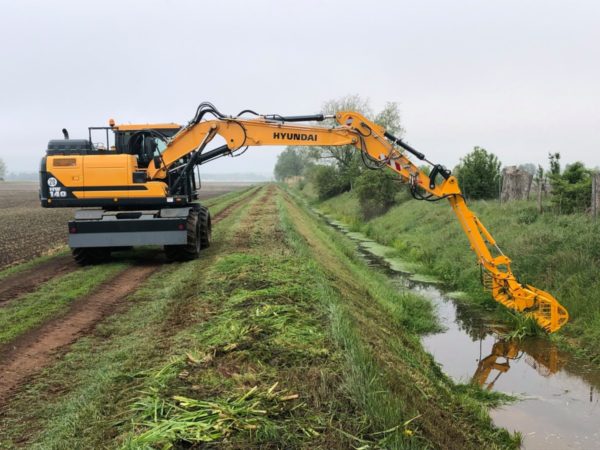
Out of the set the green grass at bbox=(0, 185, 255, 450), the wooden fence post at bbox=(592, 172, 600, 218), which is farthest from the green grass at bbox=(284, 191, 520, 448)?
the wooden fence post at bbox=(592, 172, 600, 218)

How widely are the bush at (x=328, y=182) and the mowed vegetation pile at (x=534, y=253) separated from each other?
27.1m

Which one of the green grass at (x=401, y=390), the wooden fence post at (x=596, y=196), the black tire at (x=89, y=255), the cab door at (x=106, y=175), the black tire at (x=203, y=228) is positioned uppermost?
the cab door at (x=106, y=175)

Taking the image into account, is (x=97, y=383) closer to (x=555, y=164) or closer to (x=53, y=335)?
(x=53, y=335)

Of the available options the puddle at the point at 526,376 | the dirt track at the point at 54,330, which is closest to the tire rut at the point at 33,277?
the dirt track at the point at 54,330

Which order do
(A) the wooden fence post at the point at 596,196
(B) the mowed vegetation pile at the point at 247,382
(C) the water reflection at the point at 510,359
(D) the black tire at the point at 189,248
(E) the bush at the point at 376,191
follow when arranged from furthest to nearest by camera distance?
(E) the bush at the point at 376,191 < (A) the wooden fence post at the point at 596,196 < (D) the black tire at the point at 189,248 < (C) the water reflection at the point at 510,359 < (B) the mowed vegetation pile at the point at 247,382

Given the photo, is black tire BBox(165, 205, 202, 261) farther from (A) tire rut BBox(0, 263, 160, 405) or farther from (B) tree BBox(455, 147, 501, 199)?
(B) tree BBox(455, 147, 501, 199)

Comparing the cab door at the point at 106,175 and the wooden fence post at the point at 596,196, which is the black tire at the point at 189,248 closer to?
the cab door at the point at 106,175

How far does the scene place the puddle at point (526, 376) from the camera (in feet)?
19.8

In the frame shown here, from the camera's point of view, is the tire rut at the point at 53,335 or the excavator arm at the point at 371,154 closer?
the tire rut at the point at 53,335

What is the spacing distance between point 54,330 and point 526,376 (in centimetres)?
722

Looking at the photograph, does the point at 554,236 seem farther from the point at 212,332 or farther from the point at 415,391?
the point at 212,332

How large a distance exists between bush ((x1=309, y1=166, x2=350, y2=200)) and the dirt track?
39.2m

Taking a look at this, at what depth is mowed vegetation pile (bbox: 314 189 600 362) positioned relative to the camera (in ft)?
30.3

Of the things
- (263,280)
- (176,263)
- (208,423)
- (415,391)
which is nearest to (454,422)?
(415,391)
